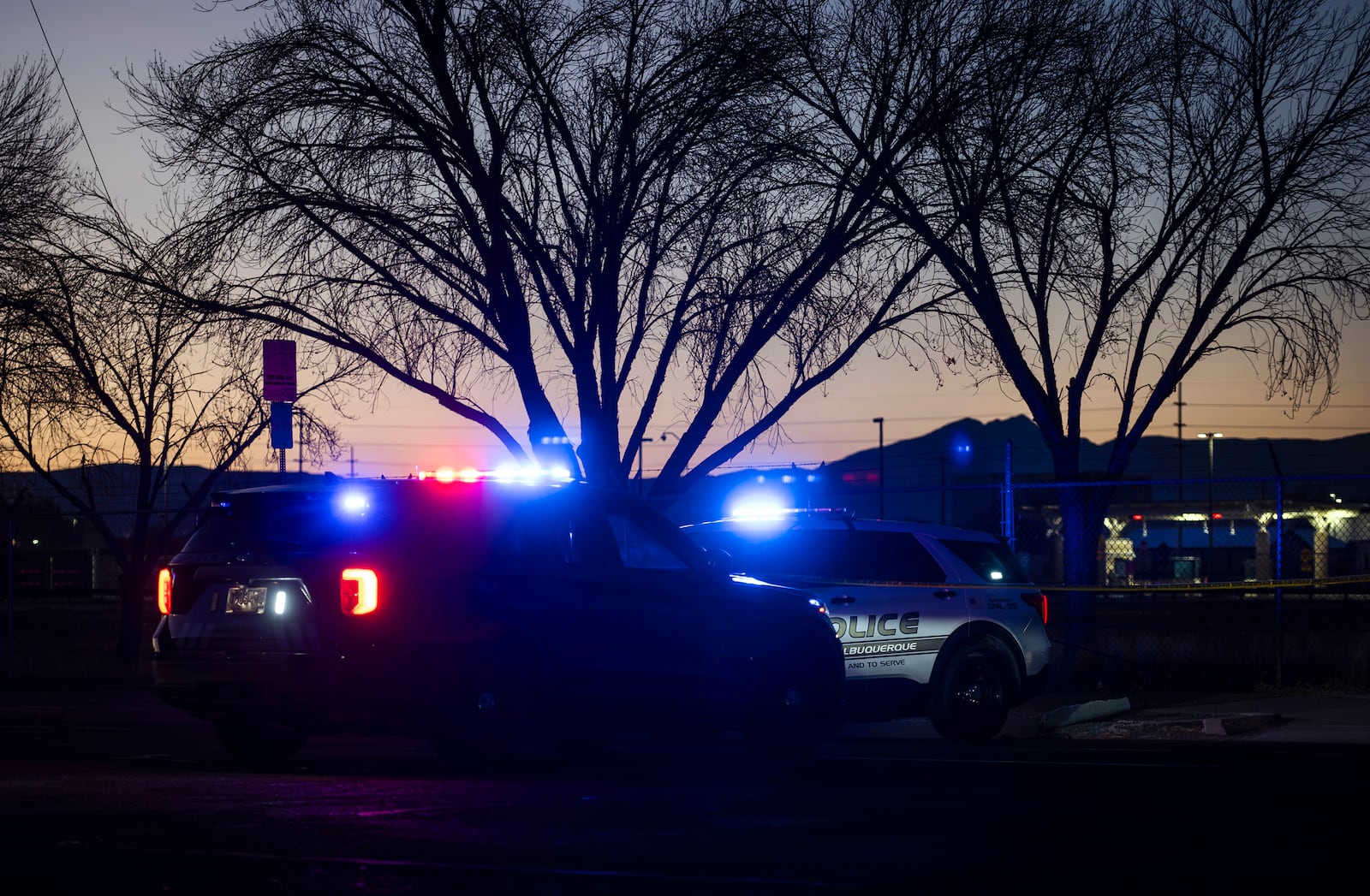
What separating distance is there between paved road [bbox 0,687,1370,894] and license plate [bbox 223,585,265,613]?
1.00 meters

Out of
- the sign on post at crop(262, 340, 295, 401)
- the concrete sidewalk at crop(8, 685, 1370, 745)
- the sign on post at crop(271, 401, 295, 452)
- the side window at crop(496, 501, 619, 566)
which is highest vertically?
the sign on post at crop(262, 340, 295, 401)

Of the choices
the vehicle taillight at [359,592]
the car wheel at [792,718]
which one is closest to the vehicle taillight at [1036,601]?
the car wheel at [792,718]

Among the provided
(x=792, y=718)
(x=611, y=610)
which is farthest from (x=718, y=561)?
(x=792, y=718)

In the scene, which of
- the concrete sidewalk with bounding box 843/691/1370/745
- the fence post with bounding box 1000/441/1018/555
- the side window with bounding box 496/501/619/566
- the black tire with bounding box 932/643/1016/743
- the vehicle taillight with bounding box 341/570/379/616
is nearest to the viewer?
→ the vehicle taillight with bounding box 341/570/379/616

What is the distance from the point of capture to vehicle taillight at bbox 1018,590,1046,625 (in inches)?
582

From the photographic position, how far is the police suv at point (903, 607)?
13.6 meters

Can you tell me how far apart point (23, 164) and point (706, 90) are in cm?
954

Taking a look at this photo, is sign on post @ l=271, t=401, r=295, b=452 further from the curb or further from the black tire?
the curb

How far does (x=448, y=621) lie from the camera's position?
1014 cm

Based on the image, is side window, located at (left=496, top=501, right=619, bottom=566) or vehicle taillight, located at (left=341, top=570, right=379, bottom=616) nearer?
vehicle taillight, located at (left=341, top=570, right=379, bottom=616)

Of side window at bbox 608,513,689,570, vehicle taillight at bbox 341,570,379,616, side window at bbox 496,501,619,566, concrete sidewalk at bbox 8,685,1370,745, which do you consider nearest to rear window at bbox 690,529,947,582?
concrete sidewalk at bbox 8,685,1370,745

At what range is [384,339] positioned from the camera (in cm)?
1900

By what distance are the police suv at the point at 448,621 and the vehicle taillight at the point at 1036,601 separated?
406 centimetres

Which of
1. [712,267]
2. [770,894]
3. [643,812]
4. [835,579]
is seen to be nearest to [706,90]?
[712,267]
